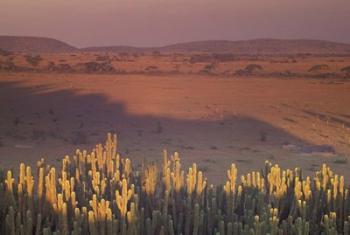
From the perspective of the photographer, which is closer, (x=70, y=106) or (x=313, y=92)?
(x=70, y=106)

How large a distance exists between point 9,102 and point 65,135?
7.18 meters

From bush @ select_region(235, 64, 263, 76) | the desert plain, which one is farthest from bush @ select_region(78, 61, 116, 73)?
the desert plain

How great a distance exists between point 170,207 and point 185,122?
38.2 feet

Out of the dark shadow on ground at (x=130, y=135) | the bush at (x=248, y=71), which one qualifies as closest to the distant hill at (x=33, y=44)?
the bush at (x=248, y=71)

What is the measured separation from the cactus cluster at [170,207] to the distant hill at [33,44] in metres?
121

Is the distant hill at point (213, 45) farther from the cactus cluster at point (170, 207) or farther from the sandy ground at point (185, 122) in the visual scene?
the cactus cluster at point (170, 207)

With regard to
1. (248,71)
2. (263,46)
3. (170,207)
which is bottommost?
(170,207)

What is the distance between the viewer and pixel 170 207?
5332mm

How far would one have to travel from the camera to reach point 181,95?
79.8 feet

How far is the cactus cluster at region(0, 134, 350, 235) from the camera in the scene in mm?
4445

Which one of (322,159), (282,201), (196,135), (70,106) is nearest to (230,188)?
(282,201)

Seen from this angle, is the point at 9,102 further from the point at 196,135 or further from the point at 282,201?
the point at 282,201

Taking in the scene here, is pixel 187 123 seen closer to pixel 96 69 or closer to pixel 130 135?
pixel 130 135

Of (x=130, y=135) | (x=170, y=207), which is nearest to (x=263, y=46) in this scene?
(x=130, y=135)
